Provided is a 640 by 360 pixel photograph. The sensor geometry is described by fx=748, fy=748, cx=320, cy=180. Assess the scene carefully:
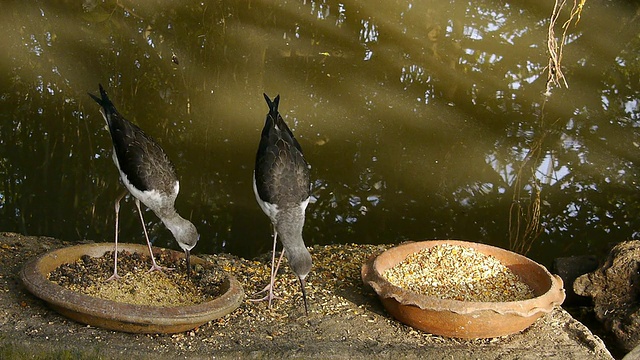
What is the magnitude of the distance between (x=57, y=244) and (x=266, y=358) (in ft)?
7.74

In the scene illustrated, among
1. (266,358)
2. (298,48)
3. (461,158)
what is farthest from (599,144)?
(266,358)

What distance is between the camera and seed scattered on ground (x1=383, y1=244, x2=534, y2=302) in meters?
4.95

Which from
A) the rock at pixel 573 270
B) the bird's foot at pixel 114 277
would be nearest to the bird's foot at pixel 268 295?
the bird's foot at pixel 114 277

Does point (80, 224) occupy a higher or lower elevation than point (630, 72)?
lower

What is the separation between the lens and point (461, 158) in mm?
7766

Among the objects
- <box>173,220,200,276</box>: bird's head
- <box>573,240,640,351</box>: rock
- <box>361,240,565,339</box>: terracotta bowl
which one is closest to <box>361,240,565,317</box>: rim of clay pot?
<box>361,240,565,339</box>: terracotta bowl

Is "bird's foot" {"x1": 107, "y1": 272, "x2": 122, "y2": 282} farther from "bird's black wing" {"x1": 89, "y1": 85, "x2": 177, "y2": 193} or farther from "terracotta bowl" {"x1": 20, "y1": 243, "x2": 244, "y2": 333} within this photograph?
"bird's black wing" {"x1": 89, "y1": 85, "x2": 177, "y2": 193}

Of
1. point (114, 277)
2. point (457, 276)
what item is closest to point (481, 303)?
point (457, 276)

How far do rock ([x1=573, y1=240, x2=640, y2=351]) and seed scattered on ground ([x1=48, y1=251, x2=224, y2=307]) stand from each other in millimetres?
2625

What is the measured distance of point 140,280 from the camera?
4973 millimetres

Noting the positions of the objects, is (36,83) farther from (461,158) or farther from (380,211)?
(461,158)

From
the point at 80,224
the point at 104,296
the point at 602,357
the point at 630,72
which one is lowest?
the point at 80,224

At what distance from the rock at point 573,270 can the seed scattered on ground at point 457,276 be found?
31.1 inches

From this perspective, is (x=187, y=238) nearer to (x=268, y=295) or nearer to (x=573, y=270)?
(x=268, y=295)
